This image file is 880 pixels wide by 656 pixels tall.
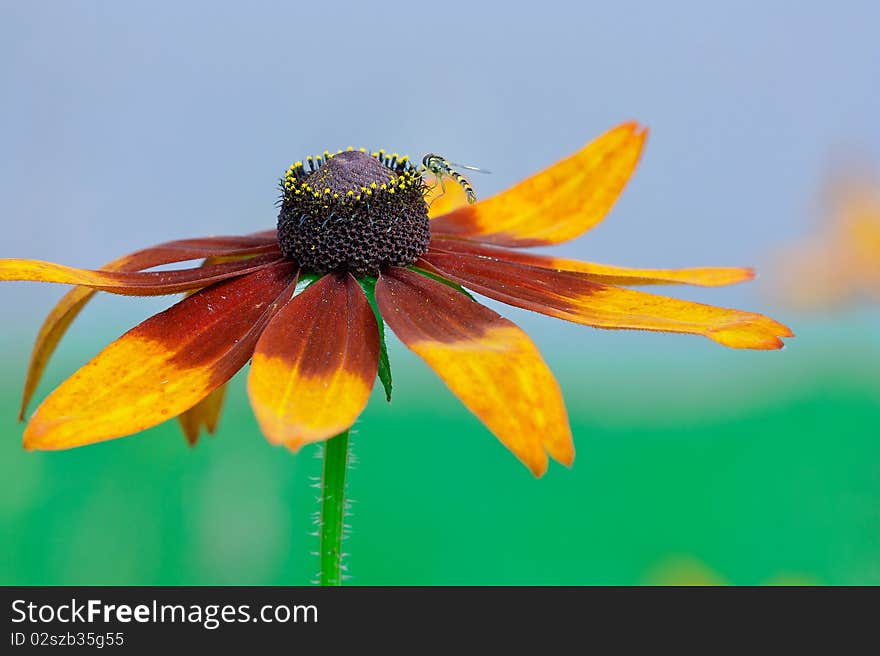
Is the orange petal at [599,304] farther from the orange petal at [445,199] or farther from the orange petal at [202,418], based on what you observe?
the orange petal at [202,418]

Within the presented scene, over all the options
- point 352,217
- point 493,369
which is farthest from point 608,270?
point 493,369

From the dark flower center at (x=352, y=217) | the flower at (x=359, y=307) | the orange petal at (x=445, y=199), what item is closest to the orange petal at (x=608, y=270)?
the flower at (x=359, y=307)

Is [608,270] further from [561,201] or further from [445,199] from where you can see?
[445,199]

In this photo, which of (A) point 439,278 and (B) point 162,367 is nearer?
(B) point 162,367

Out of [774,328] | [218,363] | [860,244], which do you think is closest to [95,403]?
[218,363]

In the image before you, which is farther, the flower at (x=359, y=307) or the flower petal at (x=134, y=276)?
the flower petal at (x=134, y=276)

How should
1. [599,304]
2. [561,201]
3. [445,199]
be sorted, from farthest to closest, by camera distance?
[445,199] < [561,201] < [599,304]

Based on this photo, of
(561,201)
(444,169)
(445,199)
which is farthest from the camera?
(445,199)

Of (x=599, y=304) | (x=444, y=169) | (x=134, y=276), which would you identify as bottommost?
(x=599, y=304)
